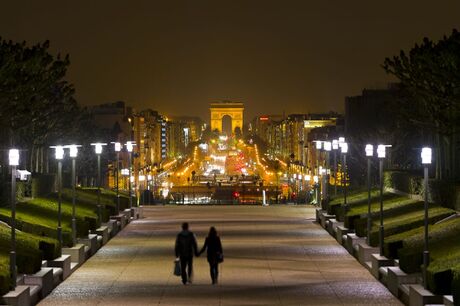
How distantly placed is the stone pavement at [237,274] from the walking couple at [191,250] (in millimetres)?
402

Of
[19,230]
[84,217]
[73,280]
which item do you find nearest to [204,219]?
[84,217]

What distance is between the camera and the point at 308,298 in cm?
3139

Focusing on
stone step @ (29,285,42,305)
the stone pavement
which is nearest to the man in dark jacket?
the stone pavement

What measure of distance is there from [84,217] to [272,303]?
68.7 ft

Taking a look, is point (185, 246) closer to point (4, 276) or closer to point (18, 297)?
point (18, 297)

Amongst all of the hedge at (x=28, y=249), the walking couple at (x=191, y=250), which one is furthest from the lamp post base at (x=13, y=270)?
the walking couple at (x=191, y=250)

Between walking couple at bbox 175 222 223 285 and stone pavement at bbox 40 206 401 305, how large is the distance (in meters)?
0.40

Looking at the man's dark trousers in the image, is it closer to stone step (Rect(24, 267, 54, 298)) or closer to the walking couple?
the walking couple

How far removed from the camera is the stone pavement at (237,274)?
31.4m

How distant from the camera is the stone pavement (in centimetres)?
3136

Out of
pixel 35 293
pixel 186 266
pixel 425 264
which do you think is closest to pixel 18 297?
pixel 35 293

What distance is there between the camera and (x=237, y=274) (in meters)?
37.0

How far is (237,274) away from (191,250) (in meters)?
4.44

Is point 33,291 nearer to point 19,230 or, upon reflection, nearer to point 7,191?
point 19,230
